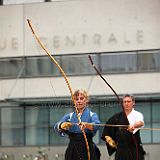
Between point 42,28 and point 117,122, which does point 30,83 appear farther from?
point 117,122

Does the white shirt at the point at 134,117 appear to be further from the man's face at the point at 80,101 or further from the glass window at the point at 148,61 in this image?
the glass window at the point at 148,61

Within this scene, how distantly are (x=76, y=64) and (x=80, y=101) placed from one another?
17.5m

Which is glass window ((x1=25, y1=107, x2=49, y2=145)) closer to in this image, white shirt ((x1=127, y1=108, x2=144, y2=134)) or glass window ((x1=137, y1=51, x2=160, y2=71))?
glass window ((x1=137, y1=51, x2=160, y2=71))

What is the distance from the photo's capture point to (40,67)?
26.1 m

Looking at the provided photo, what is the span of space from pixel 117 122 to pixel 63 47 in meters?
16.6

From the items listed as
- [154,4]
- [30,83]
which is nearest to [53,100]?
[30,83]

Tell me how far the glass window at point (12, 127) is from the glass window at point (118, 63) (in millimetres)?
3593

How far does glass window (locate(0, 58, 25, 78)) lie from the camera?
26250mm

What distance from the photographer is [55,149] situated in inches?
1009

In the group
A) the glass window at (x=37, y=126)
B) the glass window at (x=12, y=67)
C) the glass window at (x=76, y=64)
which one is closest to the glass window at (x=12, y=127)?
the glass window at (x=37, y=126)

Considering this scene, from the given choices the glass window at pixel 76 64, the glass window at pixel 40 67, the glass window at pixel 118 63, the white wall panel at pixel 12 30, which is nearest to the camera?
the glass window at pixel 118 63

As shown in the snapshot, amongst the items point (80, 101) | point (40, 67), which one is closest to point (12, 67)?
point (40, 67)

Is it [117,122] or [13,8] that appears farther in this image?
[13,8]

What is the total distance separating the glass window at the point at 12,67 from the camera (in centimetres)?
2625
